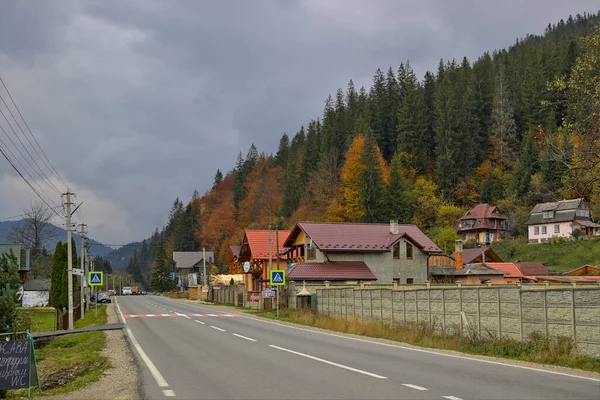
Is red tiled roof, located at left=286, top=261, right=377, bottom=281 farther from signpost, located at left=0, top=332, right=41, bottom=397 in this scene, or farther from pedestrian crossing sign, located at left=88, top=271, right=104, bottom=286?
signpost, located at left=0, top=332, right=41, bottom=397

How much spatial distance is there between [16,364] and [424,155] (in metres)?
99.0

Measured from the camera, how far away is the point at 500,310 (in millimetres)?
17828

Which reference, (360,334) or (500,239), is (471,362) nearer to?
(360,334)

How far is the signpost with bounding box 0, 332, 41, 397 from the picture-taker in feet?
37.4

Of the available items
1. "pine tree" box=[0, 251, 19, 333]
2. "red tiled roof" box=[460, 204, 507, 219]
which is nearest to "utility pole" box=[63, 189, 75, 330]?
"pine tree" box=[0, 251, 19, 333]

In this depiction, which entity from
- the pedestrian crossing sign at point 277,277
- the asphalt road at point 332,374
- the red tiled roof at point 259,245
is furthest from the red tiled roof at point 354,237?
the asphalt road at point 332,374

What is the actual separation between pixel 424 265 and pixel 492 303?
36228mm

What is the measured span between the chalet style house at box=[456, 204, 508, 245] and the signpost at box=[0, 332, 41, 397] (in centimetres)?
8968

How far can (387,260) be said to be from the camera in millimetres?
52188

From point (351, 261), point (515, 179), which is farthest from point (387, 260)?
point (515, 179)

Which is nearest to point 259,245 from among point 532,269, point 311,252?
point 311,252

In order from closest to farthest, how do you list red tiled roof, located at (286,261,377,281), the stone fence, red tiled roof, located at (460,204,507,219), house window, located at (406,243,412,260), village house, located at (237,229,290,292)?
1. the stone fence
2. red tiled roof, located at (286,261,377,281)
3. house window, located at (406,243,412,260)
4. village house, located at (237,229,290,292)
5. red tiled roof, located at (460,204,507,219)

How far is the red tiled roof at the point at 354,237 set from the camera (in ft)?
164

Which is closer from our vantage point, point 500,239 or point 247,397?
point 247,397
